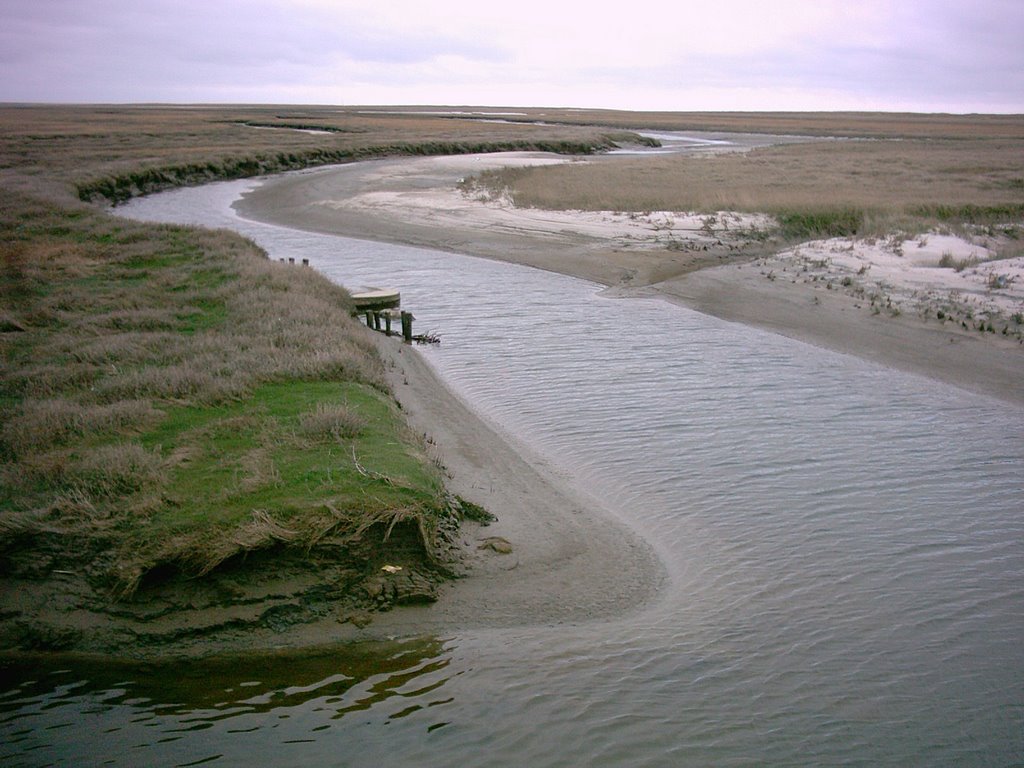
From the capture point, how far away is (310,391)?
998cm

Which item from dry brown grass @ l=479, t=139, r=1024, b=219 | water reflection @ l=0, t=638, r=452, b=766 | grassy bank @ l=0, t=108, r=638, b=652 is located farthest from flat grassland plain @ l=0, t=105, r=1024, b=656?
dry brown grass @ l=479, t=139, r=1024, b=219

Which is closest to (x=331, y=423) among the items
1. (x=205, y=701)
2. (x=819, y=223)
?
(x=205, y=701)

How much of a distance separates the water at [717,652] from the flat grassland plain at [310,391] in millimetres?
508

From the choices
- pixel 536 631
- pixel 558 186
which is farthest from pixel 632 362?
pixel 558 186

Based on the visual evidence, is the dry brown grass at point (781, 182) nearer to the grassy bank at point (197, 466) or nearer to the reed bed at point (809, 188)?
the reed bed at point (809, 188)

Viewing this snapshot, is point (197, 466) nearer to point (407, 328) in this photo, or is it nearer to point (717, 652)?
point (717, 652)

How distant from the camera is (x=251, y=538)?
6.66 meters

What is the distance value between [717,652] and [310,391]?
19.0 ft

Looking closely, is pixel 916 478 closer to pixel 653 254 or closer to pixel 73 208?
pixel 653 254

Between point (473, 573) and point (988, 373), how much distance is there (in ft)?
34.7

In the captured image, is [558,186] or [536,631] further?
[558,186]

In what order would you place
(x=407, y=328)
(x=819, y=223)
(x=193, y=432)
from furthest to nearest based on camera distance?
(x=819, y=223) → (x=407, y=328) → (x=193, y=432)

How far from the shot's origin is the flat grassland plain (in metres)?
6.58

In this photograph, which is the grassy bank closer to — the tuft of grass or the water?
the tuft of grass
